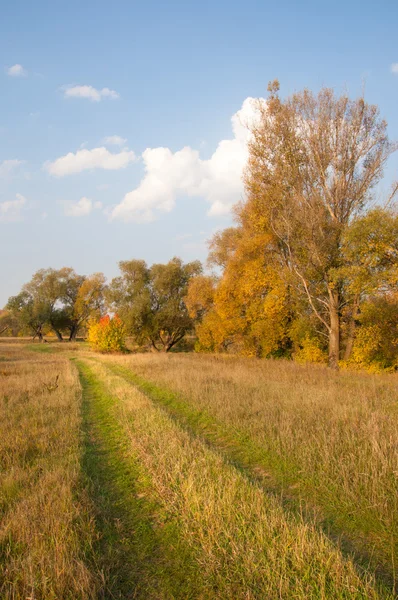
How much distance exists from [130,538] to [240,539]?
140cm

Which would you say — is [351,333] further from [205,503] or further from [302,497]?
[205,503]

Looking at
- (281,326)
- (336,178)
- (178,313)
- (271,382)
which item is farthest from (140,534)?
(178,313)

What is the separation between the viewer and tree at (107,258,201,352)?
4131 cm

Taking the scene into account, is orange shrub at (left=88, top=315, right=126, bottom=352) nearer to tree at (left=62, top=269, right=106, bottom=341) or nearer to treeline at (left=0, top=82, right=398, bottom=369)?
treeline at (left=0, top=82, right=398, bottom=369)

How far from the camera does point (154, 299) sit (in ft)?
141

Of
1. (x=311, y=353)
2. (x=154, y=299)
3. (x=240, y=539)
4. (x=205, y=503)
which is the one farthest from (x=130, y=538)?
(x=154, y=299)

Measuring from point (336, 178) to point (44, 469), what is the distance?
712 inches

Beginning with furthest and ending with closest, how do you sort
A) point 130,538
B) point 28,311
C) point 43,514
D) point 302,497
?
1. point 28,311
2. point 302,497
3. point 43,514
4. point 130,538

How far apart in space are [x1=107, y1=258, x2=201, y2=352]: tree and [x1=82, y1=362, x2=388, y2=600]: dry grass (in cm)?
3550

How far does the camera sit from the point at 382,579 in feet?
10.7

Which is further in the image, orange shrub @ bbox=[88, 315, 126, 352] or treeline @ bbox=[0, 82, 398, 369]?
orange shrub @ bbox=[88, 315, 126, 352]

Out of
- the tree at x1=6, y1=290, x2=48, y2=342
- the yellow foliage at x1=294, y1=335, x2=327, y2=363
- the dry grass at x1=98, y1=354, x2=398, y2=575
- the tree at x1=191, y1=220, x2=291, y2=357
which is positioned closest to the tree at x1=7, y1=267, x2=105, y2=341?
the tree at x1=6, y1=290, x2=48, y2=342

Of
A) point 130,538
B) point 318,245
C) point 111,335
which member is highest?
point 318,245

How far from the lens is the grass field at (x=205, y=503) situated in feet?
10.6
